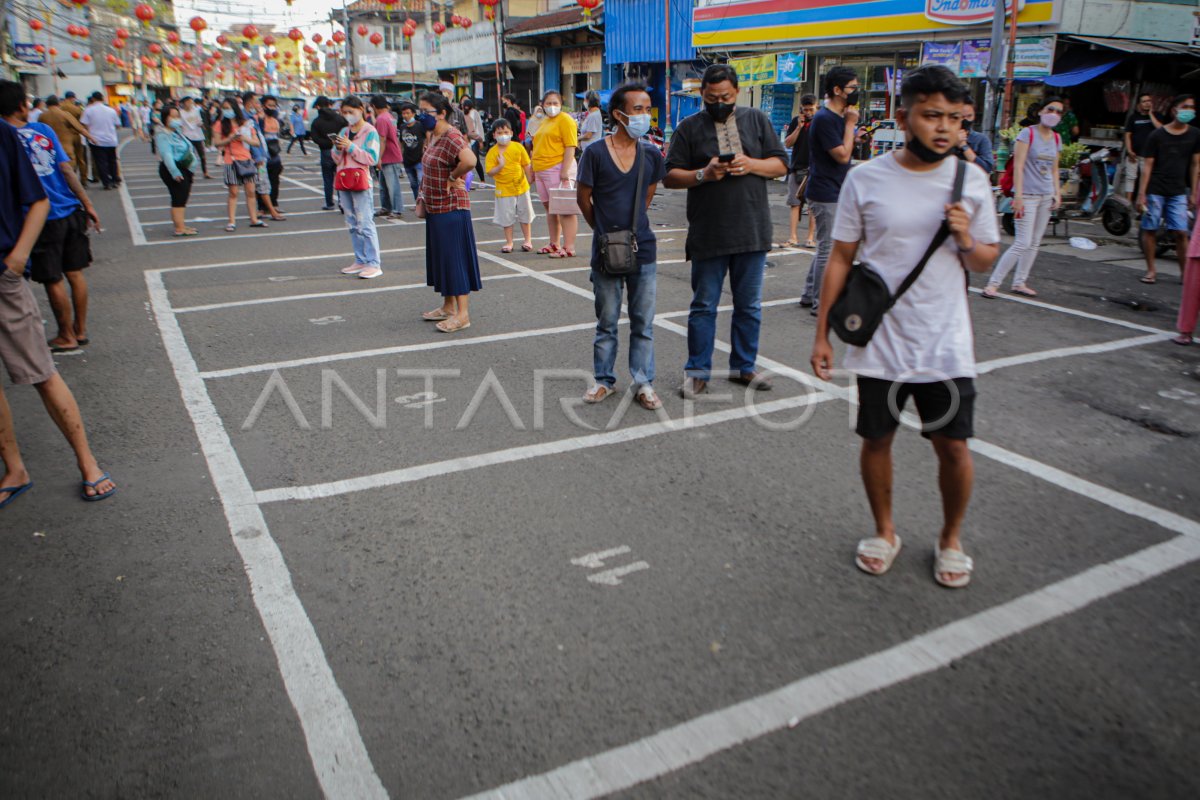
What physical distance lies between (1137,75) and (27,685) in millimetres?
17255

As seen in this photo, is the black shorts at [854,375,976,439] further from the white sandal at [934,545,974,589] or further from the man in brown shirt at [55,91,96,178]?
the man in brown shirt at [55,91,96,178]

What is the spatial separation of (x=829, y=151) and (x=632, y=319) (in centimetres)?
305

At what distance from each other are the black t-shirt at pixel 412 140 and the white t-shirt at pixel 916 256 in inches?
479

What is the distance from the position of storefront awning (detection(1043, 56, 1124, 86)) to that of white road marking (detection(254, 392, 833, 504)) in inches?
467

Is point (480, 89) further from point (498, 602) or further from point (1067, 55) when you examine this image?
point (498, 602)

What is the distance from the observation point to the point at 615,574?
3.47 metres

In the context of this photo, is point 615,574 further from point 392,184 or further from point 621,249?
point 392,184

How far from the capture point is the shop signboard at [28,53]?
38.2 m

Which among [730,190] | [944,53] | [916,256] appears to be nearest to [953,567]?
[916,256]

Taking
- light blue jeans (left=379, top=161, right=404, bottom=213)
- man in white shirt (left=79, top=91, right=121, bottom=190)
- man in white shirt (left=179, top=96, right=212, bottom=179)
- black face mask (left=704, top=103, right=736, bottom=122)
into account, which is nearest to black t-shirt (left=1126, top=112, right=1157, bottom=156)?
black face mask (left=704, top=103, right=736, bottom=122)

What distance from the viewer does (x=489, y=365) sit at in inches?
248

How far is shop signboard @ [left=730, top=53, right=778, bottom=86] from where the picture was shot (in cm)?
2192

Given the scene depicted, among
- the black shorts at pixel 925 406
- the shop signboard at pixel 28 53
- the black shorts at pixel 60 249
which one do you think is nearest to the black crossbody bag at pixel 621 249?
the black shorts at pixel 925 406

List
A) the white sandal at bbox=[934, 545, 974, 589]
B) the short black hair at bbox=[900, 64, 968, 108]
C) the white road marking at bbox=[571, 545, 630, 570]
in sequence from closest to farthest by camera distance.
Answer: the short black hair at bbox=[900, 64, 968, 108] < the white sandal at bbox=[934, 545, 974, 589] < the white road marking at bbox=[571, 545, 630, 570]
